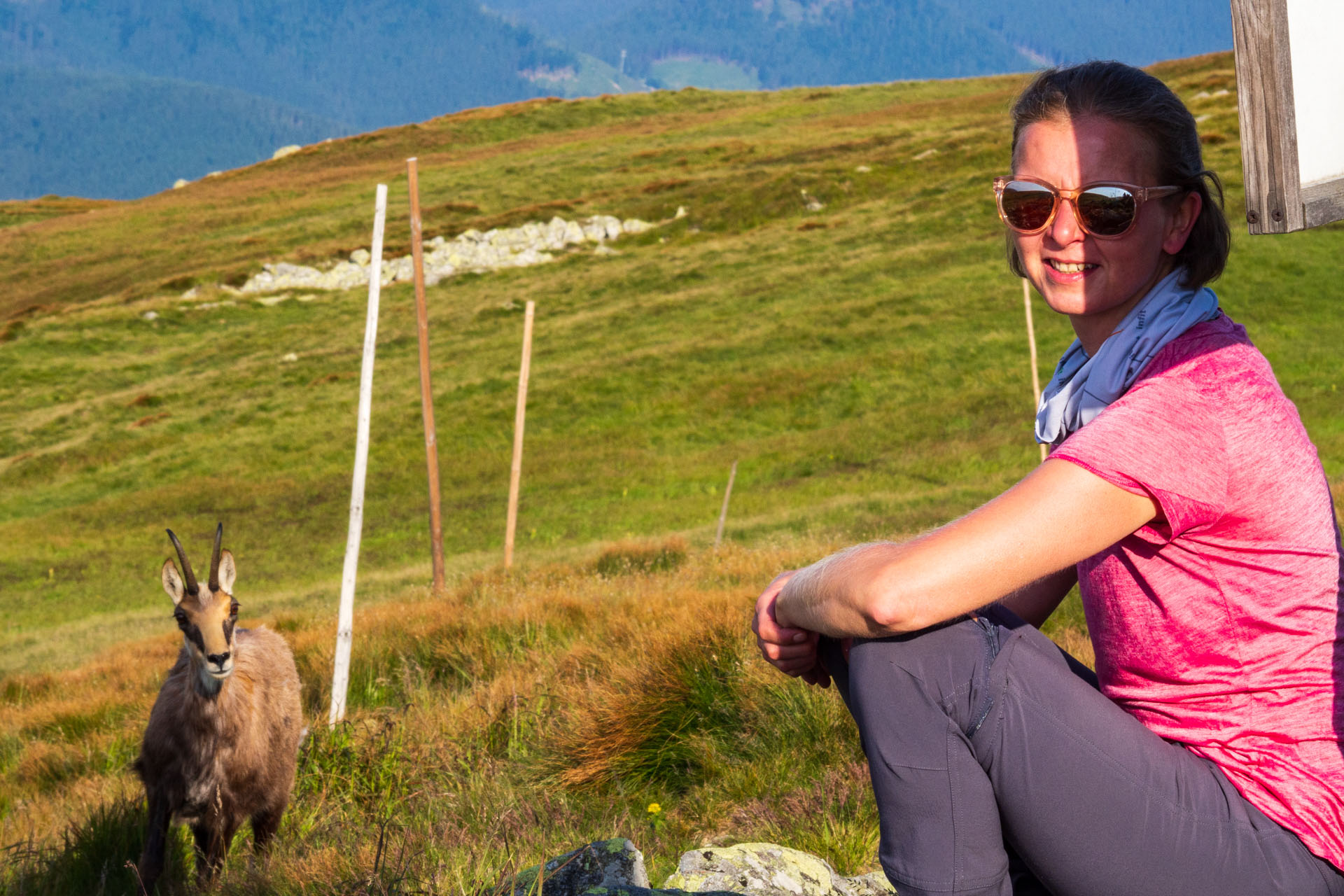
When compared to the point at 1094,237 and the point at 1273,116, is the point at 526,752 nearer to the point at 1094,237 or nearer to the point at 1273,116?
the point at 1094,237

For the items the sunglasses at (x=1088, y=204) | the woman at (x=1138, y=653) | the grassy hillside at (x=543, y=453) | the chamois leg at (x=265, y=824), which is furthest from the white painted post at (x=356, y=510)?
the woman at (x=1138, y=653)

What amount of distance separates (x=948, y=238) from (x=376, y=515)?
20929mm

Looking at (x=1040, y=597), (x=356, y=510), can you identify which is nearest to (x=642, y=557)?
(x=356, y=510)

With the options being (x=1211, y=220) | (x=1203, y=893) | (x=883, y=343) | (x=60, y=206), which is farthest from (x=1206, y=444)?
(x=60, y=206)

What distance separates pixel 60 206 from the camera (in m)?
80.5

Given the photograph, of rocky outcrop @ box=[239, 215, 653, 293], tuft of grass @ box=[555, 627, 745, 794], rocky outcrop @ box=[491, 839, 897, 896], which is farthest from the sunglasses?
rocky outcrop @ box=[239, 215, 653, 293]

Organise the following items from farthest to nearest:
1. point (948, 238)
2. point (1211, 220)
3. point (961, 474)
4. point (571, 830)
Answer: point (948, 238)
point (961, 474)
point (571, 830)
point (1211, 220)

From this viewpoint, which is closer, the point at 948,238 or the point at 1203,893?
the point at 1203,893

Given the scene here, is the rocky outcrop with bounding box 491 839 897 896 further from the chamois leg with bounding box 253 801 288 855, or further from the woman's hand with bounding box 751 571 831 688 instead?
the chamois leg with bounding box 253 801 288 855

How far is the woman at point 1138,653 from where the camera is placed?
5.74 ft

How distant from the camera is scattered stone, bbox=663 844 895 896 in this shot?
3.00 meters

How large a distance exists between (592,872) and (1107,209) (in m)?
2.12

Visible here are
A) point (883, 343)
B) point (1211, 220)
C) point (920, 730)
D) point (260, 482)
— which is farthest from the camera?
point (883, 343)

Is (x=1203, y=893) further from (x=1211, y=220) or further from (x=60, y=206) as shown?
(x=60, y=206)
